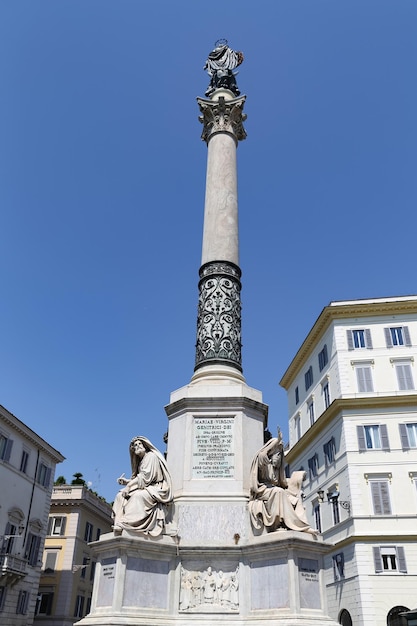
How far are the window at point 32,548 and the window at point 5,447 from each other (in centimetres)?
658

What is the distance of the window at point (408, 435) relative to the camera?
3566 cm

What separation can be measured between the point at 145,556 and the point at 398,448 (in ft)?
94.7

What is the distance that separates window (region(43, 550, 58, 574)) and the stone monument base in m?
45.1

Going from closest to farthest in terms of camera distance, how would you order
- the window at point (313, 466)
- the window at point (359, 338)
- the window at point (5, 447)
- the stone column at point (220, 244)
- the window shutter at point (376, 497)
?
the stone column at point (220, 244)
the window shutter at point (376, 497)
the window at point (5, 447)
the window at point (359, 338)
the window at point (313, 466)

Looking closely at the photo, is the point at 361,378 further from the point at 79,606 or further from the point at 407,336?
the point at 79,606

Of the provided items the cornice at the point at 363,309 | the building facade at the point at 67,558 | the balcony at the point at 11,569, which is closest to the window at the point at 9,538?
the balcony at the point at 11,569

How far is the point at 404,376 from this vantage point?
38.4 m

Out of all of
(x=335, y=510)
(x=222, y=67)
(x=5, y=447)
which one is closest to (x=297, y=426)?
(x=335, y=510)

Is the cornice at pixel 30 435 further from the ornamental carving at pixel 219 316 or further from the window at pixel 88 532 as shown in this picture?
the ornamental carving at pixel 219 316

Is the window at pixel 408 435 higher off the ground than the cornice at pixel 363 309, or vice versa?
the cornice at pixel 363 309

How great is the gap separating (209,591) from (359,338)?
32.2 metres

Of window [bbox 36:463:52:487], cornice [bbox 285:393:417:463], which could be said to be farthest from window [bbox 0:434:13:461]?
cornice [bbox 285:393:417:463]

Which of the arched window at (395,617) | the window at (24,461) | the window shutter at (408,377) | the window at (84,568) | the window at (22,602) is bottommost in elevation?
the arched window at (395,617)

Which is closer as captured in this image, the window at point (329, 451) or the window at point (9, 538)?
the window at point (9, 538)
